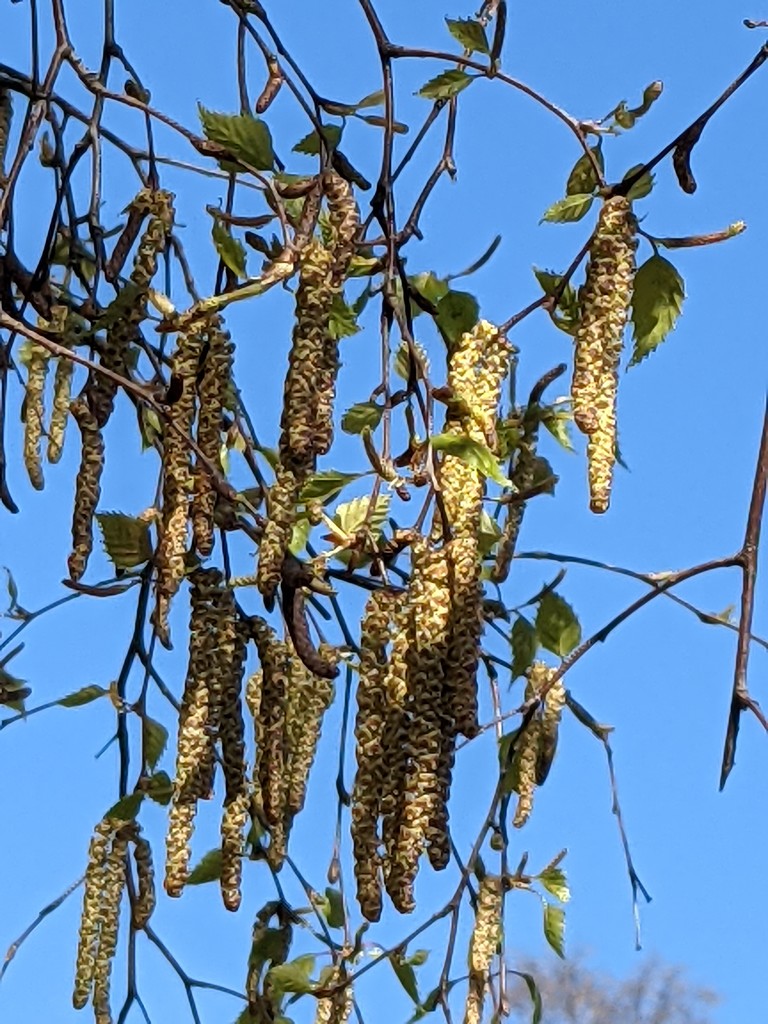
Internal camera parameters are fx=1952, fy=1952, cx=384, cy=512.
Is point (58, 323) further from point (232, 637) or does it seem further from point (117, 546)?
point (232, 637)

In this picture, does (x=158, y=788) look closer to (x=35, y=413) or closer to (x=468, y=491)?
(x=35, y=413)

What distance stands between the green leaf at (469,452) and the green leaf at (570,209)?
1.19ft

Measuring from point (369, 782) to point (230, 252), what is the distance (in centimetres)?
42

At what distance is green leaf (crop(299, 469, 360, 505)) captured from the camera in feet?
4.38

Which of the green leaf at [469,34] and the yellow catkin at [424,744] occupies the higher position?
the green leaf at [469,34]

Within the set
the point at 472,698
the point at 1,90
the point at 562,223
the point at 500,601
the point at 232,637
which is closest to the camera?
the point at 472,698

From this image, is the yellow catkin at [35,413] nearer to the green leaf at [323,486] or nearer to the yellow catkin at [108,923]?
the yellow catkin at [108,923]

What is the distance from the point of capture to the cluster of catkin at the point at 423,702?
1.21 m

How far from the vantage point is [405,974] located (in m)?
1.98

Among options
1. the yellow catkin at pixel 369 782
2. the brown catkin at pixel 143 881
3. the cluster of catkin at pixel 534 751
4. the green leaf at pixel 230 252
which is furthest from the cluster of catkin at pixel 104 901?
the green leaf at pixel 230 252

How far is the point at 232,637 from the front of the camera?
144cm

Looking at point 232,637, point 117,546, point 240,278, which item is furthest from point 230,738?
point 240,278

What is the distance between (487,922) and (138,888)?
1.13 feet

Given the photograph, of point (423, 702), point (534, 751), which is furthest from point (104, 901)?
point (423, 702)
